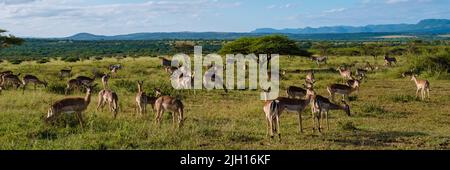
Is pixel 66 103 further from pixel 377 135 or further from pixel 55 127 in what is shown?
pixel 377 135

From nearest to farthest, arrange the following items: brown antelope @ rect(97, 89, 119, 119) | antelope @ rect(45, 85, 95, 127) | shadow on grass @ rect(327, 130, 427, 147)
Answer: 1. shadow on grass @ rect(327, 130, 427, 147)
2. antelope @ rect(45, 85, 95, 127)
3. brown antelope @ rect(97, 89, 119, 119)

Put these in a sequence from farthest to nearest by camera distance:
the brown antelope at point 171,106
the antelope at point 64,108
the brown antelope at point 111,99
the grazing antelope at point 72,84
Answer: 1. the grazing antelope at point 72,84
2. the brown antelope at point 111,99
3. the brown antelope at point 171,106
4. the antelope at point 64,108

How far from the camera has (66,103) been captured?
11328 millimetres

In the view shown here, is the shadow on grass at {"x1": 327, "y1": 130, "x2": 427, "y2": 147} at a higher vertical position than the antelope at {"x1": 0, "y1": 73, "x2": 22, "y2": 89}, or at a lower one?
lower

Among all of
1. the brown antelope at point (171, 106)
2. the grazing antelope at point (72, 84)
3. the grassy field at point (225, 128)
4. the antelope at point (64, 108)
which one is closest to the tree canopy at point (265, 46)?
the grazing antelope at point (72, 84)

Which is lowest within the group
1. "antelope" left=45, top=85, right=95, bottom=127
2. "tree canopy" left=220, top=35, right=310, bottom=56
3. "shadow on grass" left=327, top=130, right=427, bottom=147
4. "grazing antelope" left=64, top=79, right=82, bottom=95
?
"shadow on grass" left=327, top=130, right=427, bottom=147

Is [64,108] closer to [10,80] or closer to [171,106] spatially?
[171,106]

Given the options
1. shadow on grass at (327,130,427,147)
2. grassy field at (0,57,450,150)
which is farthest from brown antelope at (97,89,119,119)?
shadow on grass at (327,130,427,147)

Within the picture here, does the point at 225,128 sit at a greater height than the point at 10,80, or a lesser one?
lesser

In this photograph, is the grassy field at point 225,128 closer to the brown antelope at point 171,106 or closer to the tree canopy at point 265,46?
the brown antelope at point 171,106

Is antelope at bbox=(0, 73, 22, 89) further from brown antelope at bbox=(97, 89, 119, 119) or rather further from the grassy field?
brown antelope at bbox=(97, 89, 119, 119)

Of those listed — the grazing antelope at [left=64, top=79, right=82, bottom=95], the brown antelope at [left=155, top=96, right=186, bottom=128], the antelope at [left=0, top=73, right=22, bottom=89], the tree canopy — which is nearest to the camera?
the brown antelope at [left=155, top=96, right=186, bottom=128]

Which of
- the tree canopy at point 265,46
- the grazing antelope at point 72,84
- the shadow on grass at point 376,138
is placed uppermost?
the tree canopy at point 265,46

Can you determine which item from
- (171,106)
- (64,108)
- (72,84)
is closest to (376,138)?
(171,106)
